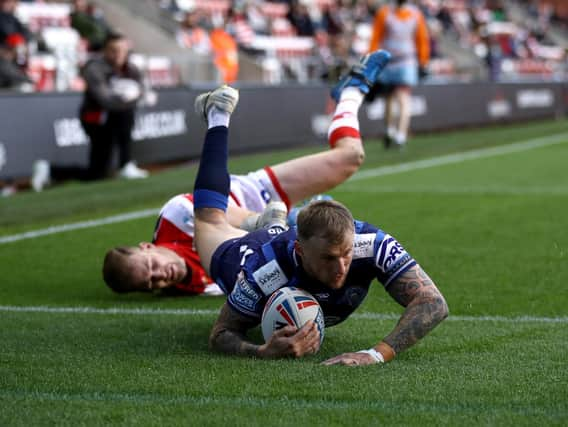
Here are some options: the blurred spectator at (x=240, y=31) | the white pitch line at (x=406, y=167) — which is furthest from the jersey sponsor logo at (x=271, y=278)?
the blurred spectator at (x=240, y=31)

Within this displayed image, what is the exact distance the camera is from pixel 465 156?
55.8ft

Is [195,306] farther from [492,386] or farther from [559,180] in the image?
[559,180]

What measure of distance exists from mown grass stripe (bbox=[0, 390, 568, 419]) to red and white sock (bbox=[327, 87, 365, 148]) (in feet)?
11.6

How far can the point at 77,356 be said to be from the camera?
5.28 m

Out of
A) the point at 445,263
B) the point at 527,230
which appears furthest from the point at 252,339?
the point at 527,230

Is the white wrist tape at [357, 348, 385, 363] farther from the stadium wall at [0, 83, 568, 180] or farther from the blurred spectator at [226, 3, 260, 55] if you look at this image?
the blurred spectator at [226, 3, 260, 55]

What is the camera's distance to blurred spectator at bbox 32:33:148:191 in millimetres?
13477

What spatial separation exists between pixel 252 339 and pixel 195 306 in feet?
3.54

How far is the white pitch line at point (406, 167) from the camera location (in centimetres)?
979

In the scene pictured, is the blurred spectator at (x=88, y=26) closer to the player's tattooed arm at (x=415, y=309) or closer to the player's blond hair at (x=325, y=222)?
the player's tattooed arm at (x=415, y=309)

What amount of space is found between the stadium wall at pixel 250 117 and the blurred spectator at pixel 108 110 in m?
0.18

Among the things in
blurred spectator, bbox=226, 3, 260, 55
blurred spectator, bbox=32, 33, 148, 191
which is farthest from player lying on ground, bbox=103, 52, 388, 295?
blurred spectator, bbox=226, 3, 260, 55

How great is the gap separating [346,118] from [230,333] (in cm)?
280

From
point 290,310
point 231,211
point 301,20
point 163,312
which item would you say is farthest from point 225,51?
point 290,310
